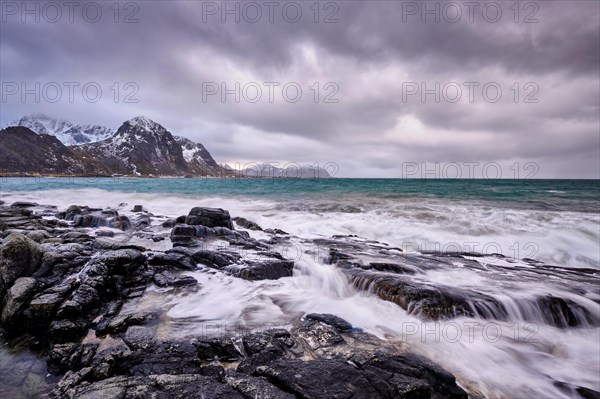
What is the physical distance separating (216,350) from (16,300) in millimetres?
3626

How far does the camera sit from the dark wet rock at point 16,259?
562 centimetres

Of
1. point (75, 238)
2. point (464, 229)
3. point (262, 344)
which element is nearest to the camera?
point (262, 344)

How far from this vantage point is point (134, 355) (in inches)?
154

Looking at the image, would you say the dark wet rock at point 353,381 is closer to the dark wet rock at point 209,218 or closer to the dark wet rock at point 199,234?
the dark wet rock at point 199,234

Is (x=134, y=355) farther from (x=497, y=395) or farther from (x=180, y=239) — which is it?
(x=180, y=239)

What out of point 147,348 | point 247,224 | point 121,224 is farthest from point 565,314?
point 121,224

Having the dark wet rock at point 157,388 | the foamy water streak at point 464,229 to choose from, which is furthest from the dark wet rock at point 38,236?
the foamy water streak at point 464,229

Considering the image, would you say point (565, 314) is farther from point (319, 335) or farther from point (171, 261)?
point (171, 261)

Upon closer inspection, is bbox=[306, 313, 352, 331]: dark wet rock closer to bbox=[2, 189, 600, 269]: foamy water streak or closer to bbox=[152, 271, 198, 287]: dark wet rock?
bbox=[152, 271, 198, 287]: dark wet rock

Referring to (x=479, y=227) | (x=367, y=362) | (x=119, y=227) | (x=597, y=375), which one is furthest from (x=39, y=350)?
(x=479, y=227)

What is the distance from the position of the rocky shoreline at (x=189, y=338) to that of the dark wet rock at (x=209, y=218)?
3.94 m

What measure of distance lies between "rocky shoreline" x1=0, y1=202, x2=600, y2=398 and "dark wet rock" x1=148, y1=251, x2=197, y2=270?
29 mm

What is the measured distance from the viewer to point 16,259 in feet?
19.3

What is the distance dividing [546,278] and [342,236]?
7.36 m
